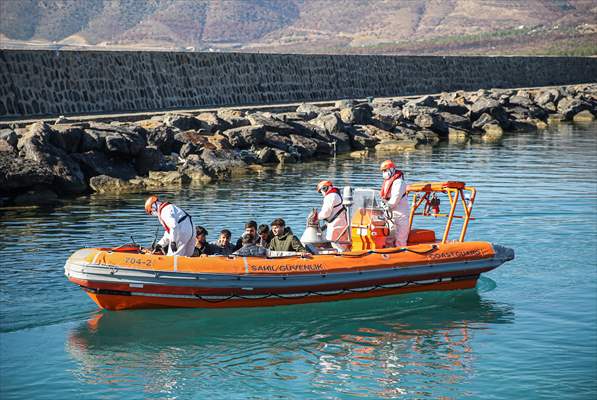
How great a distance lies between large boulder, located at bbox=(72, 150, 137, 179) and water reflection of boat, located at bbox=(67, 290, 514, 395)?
41.2ft

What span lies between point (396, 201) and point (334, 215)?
103 centimetres

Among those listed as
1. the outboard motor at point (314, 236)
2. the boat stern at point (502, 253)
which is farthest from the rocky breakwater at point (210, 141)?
the boat stern at point (502, 253)

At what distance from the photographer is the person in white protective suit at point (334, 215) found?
15625mm

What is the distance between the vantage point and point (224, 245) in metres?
15.1

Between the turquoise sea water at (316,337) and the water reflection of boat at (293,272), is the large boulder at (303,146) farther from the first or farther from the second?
the water reflection of boat at (293,272)

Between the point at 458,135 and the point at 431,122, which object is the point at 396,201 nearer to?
the point at 431,122

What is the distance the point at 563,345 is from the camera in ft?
43.8

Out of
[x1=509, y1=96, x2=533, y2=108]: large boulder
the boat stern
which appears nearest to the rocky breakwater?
[x1=509, y1=96, x2=533, y2=108]: large boulder

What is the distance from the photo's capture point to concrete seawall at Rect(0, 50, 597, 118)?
31.9m

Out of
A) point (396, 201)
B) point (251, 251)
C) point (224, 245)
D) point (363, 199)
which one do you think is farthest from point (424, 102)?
point (251, 251)

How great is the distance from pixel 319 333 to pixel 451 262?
9.59ft

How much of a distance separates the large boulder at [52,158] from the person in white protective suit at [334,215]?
11393 millimetres

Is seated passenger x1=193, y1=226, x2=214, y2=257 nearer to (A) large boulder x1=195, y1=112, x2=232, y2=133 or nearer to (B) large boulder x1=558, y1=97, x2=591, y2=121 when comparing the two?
(A) large boulder x1=195, y1=112, x2=232, y2=133

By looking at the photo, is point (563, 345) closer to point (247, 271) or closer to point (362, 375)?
point (362, 375)
